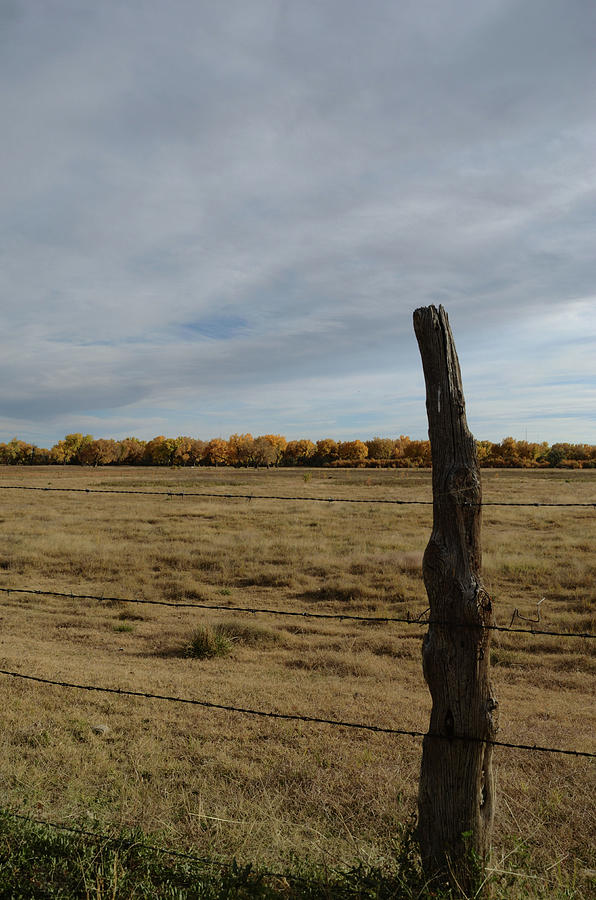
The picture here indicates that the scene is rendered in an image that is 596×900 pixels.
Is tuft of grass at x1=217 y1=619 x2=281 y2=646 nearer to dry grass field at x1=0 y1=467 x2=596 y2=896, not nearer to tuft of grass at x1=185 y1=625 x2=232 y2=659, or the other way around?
dry grass field at x1=0 y1=467 x2=596 y2=896

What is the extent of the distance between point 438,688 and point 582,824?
2358 mm

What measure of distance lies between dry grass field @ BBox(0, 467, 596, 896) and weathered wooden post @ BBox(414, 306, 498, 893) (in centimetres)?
33

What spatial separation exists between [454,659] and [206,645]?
792 centimetres

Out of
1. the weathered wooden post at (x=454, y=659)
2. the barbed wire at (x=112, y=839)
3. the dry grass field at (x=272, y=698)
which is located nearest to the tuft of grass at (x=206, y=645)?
the dry grass field at (x=272, y=698)

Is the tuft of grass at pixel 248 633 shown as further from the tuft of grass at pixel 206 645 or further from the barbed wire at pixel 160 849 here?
the barbed wire at pixel 160 849

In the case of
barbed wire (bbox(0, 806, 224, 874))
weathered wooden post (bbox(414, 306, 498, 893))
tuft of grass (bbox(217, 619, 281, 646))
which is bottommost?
tuft of grass (bbox(217, 619, 281, 646))

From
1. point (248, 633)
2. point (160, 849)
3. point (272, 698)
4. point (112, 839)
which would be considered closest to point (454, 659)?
point (160, 849)

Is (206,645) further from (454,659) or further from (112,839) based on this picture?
(454,659)

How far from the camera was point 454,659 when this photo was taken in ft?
10.9

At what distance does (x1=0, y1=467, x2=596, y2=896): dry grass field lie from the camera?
14.4 ft

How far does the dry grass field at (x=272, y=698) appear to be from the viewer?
438 cm

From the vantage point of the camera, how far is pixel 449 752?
10.7ft

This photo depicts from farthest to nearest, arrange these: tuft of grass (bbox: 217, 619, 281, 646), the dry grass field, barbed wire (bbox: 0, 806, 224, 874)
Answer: tuft of grass (bbox: 217, 619, 281, 646) → the dry grass field → barbed wire (bbox: 0, 806, 224, 874)

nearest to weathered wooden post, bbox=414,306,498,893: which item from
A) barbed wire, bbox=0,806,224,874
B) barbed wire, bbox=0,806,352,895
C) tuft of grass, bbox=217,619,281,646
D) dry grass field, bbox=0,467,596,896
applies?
dry grass field, bbox=0,467,596,896
